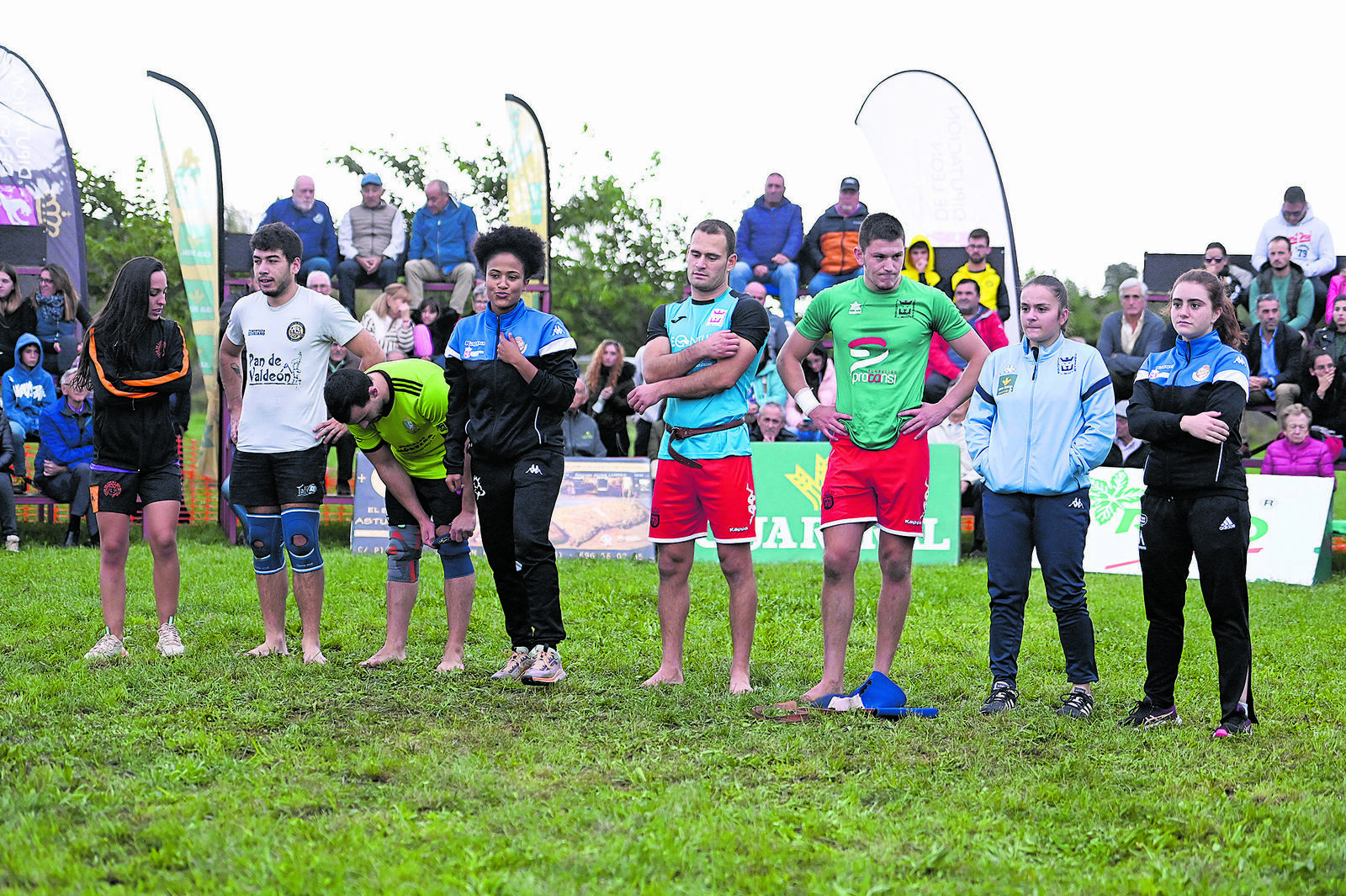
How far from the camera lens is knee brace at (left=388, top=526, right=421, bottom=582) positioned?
6.01 metres

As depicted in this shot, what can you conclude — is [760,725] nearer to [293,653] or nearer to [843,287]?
[843,287]

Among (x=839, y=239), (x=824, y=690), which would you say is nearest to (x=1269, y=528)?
(x=839, y=239)

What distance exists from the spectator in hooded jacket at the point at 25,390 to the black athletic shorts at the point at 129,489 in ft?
20.0

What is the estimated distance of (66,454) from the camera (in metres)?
11.3

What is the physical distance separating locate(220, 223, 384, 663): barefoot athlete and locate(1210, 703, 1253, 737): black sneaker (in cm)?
407

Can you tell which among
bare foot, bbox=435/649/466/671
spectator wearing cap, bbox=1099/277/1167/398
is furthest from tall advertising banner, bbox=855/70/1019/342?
bare foot, bbox=435/649/466/671

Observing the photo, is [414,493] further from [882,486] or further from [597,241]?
[597,241]

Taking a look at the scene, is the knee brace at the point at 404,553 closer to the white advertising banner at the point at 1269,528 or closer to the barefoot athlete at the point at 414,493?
the barefoot athlete at the point at 414,493

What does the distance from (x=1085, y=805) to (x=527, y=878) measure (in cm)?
181

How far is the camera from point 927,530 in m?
10.8

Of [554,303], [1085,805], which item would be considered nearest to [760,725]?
[1085,805]

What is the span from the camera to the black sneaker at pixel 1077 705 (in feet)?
16.4

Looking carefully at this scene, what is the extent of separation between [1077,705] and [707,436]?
1.99 metres

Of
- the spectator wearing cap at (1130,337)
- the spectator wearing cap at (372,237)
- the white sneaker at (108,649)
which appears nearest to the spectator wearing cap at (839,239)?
the spectator wearing cap at (1130,337)
